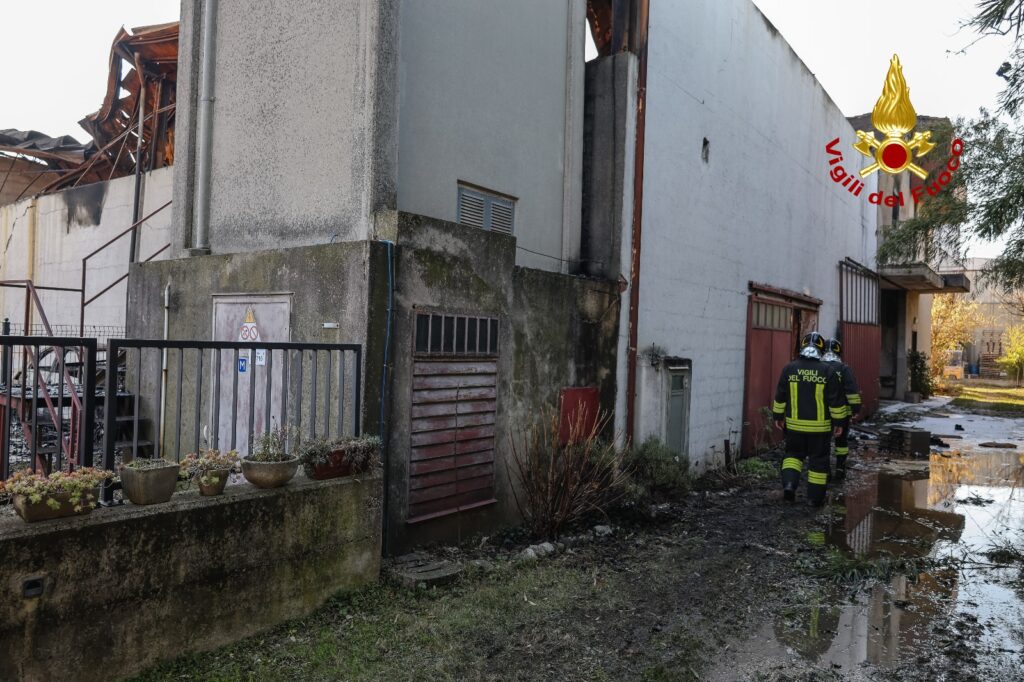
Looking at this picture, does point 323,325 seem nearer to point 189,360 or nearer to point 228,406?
point 228,406

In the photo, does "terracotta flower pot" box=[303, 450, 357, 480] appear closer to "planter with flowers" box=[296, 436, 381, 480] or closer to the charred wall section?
"planter with flowers" box=[296, 436, 381, 480]

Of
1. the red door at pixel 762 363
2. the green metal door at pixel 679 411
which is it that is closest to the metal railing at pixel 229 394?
the green metal door at pixel 679 411

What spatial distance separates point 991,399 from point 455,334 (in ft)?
82.2

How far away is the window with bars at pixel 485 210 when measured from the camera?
7.16 meters

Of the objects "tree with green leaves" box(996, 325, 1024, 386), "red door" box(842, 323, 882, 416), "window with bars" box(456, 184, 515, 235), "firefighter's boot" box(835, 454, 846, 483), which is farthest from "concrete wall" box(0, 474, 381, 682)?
"tree with green leaves" box(996, 325, 1024, 386)

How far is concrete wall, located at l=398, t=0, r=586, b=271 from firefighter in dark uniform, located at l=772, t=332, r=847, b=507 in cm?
306

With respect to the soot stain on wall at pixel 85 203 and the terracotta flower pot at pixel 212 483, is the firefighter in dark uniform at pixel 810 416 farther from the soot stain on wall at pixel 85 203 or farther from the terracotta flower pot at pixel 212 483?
the soot stain on wall at pixel 85 203

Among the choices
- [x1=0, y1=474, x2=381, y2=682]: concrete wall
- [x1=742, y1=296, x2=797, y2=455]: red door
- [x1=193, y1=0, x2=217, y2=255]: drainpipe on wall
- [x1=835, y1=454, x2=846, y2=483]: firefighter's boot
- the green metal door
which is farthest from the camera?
[x1=742, y1=296, x2=797, y2=455]: red door

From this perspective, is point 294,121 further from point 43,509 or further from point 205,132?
point 43,509

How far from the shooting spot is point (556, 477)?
6.63 metres

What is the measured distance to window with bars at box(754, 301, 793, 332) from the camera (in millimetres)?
12156

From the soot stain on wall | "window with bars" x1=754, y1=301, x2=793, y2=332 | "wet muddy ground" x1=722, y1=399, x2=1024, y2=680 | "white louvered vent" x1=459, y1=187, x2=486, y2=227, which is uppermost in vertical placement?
the soot stain on wall

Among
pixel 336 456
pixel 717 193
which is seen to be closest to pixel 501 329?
pixel 336 456

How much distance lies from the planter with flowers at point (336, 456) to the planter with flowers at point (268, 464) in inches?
Result: 6.3
